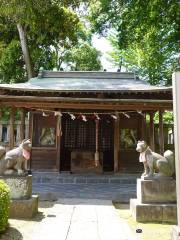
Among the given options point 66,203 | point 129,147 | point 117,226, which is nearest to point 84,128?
point 129,147

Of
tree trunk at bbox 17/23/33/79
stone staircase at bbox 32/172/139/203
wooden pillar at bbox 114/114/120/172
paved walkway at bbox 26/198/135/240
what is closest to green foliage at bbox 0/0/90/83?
tree trunk at bbox 17/23/33/79

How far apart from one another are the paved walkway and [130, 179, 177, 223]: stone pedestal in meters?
0.56

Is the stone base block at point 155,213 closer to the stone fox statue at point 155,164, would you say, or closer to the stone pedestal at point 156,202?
the stone pedestal at point 156,202

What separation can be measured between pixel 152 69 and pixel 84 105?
537 inches

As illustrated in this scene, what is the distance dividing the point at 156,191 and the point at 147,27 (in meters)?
13.0

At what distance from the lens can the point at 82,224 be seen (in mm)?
6703

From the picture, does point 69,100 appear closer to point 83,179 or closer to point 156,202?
point 83,179

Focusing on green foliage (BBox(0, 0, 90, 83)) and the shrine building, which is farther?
green foliage (BBox(0, 0, 90, 83))

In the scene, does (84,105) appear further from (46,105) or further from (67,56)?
(67,56)

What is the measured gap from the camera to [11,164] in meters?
7.68

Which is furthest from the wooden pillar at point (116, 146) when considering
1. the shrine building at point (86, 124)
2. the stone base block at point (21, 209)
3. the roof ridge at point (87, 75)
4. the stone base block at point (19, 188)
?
the stone base block at point (21, 209)

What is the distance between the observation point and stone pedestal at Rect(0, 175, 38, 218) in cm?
723

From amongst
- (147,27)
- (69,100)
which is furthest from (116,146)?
(147,27)

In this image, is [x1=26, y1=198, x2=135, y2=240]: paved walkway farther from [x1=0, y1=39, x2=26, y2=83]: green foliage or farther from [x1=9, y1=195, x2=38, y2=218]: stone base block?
[x1=0, y1=39, x2=26, y2=83]: green foliage
